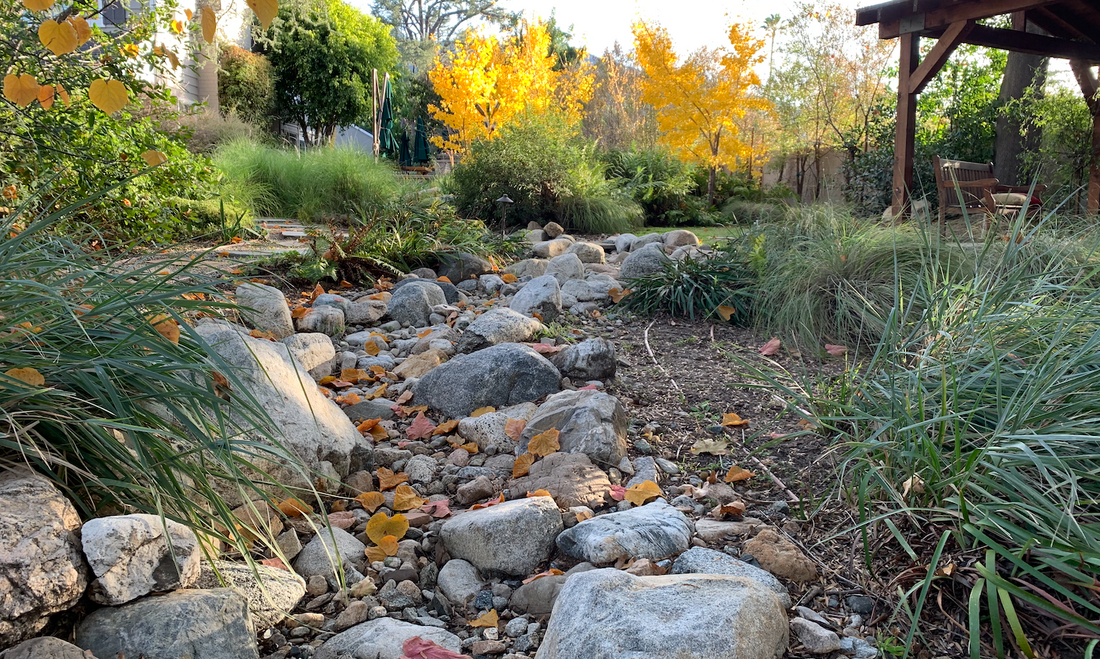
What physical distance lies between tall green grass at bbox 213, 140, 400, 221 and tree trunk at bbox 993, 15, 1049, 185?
822cm

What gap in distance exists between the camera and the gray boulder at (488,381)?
3365mm

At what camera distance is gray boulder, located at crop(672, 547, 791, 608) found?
6.13 feet

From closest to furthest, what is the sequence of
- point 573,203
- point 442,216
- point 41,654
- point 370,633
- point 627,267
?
point 41,654 < point 370,633 < point 627,267 < point 442,216 < point 573,203

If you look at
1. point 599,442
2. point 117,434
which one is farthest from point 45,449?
point 599,442

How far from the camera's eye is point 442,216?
7.31 meters

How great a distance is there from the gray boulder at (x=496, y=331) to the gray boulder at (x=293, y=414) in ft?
4.55

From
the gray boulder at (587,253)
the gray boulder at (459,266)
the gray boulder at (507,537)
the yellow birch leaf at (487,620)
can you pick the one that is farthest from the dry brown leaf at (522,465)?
the gray boulder at (587,253)

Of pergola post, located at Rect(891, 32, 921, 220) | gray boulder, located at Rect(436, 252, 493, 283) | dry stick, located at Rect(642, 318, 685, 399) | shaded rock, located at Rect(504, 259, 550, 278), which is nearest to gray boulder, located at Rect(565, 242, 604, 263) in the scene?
shaded rock, located at Rect(504, 259, 550, 278)

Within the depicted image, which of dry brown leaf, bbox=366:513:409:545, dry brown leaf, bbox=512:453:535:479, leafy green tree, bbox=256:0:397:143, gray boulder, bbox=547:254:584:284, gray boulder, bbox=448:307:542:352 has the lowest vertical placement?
dry brown leaf, bbox=366:513:409:545

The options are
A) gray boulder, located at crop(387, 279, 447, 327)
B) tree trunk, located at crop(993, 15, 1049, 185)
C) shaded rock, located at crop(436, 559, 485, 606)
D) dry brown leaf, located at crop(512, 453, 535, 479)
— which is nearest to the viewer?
shaded rock, located at crop(436, 559, 485, 606)

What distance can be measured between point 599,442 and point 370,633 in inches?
47.5

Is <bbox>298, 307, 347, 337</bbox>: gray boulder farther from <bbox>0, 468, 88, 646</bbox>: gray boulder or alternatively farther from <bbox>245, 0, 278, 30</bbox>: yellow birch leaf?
<bbox>245, 0, 278, 30</bbox>: yellow birch leaf

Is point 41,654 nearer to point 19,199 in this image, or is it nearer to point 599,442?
point 599,442

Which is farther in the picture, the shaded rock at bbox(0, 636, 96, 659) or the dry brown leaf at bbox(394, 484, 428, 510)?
the dry brown leaf at bbox(394, 484, 428, 510)
